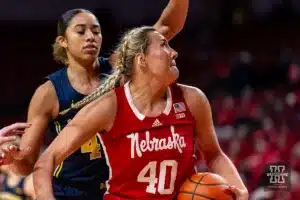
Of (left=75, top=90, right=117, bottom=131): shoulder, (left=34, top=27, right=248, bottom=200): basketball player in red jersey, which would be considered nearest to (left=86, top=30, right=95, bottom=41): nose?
(left=34, top=27, right=248, bottom=200): basketball player in red jersey

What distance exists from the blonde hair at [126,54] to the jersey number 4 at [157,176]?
0.50 m

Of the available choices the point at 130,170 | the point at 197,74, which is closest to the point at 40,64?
the point at 197,74

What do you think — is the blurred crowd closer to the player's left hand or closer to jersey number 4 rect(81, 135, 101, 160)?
jersey number 4 rect(81, 135, 101, 160)

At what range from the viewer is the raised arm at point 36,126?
4.14m

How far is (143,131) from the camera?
12.2ft

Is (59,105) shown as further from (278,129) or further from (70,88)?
(278,129)

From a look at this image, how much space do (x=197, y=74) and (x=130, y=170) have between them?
7999mm

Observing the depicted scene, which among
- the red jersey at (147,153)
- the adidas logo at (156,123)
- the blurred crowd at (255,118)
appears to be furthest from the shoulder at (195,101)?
the blurred crowd at (255,118)

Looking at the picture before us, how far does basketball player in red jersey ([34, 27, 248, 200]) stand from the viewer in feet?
12.1

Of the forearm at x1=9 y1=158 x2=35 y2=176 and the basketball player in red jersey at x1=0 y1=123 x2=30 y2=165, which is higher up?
the basketball player in red jersey at x1=0 y1=123 x2=30 y2=165

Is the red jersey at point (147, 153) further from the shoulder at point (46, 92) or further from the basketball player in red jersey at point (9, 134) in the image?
the shoulder at point (46, 92)

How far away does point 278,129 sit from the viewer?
8352 mm

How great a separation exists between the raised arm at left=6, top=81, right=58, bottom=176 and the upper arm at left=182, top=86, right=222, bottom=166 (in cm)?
83

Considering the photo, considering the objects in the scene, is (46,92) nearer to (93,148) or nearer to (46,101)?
(46,101)
